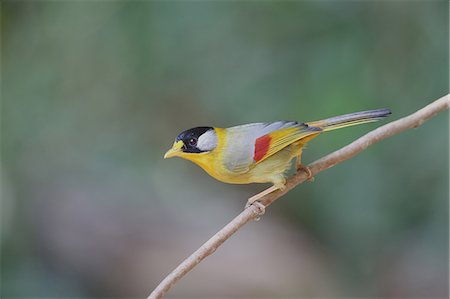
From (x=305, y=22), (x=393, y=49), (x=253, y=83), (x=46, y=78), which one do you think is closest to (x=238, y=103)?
(x=253, y=83)

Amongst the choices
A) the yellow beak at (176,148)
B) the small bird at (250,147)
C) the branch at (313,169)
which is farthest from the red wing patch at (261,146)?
the yellow beak at (176,148)

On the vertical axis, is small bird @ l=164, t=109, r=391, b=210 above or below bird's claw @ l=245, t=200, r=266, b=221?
above

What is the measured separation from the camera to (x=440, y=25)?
147 inches

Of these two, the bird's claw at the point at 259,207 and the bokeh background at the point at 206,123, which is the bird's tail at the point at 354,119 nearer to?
the bird's claw at the point at 259,207

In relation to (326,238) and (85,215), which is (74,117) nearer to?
(85,215)

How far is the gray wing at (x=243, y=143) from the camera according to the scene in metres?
2.02

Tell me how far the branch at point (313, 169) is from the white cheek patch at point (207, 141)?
0.80 feet

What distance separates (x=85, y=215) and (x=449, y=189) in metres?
3.15

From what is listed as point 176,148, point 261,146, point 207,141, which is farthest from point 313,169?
point 176,148

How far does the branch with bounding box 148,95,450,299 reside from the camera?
5.07 ft

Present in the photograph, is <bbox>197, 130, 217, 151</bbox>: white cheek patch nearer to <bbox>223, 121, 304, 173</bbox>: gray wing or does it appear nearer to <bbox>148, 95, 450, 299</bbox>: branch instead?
<bbox>223, 121, 304, 173</bbox>: gray wing

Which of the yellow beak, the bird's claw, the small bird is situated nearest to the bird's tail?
the small bird

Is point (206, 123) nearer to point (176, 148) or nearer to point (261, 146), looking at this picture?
point (261, 146)

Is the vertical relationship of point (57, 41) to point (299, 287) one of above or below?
above
